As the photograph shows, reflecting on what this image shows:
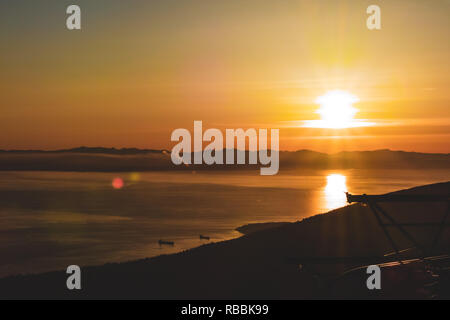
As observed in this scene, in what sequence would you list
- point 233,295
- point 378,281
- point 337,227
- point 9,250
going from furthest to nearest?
point 9,250 → point 337,227 → point 233,295 → point 378,281

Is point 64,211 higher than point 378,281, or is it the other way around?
point 64,211

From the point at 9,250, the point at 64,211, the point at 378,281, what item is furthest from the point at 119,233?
the point at 378,281
